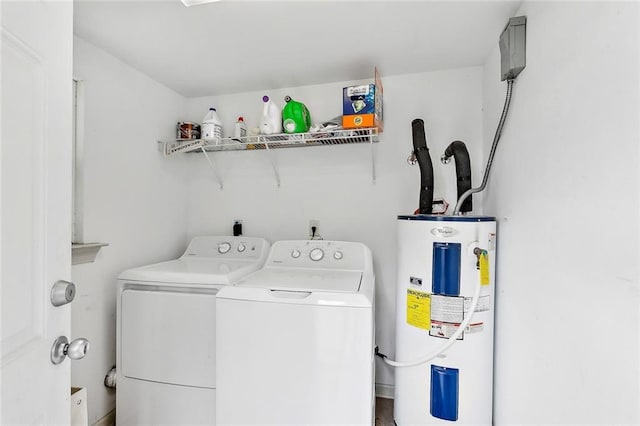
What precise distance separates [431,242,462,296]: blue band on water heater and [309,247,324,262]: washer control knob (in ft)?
2.33

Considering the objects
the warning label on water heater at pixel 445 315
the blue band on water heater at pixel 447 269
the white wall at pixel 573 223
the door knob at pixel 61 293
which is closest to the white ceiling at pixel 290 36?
the white wall at pixel 573 223

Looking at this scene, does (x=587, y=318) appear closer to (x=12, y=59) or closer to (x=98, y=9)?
(x=12, y=59)

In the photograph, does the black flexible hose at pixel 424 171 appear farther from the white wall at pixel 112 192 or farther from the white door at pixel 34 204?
the white wall at pixel 112 192

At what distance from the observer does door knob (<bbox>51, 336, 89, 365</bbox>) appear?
717 mm

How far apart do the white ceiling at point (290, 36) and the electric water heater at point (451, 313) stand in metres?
0.96

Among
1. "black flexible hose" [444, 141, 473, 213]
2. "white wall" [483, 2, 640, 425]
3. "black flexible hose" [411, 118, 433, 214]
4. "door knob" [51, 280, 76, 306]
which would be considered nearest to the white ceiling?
"white wall" [483, 2, 640, 425]

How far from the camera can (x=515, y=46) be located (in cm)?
131

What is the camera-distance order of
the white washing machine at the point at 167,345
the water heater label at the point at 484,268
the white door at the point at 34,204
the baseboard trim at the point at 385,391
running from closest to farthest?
the white door at the point at 34,204 → the water heater label at the point at 484,268 → the white washing machine at the point at 167,345 → the baseboard trim at the point at 385,391

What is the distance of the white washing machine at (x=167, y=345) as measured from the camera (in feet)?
5.02

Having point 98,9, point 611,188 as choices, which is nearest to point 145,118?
point 98,9

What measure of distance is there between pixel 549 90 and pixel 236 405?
182 cm

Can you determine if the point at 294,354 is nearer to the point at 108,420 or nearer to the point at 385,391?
the point at 385,391

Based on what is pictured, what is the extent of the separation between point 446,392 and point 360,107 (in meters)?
1.56

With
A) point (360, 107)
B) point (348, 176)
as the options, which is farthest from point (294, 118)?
point (348, 176)
